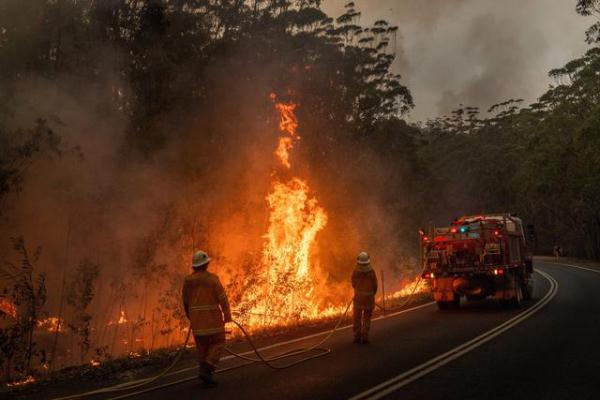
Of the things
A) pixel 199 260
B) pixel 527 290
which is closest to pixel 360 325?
pixel 199 260

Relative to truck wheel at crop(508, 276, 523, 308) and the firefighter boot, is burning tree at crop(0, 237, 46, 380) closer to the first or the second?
the firefighter boot

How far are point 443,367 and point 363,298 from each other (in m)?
2.77

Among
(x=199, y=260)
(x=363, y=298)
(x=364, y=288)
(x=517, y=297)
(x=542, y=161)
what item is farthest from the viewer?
(x=542, y=161)

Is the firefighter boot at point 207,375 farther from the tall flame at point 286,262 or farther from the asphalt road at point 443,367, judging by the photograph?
the tall flame at point 286,262

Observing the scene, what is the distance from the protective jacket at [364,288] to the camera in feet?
33.8

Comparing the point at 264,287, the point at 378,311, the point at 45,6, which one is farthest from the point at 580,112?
the point at 45,6

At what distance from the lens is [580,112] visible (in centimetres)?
3422

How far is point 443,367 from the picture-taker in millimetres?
7777

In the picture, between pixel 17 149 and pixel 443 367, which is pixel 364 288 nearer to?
pixel 443 367

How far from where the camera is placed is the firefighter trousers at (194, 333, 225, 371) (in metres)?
7.03

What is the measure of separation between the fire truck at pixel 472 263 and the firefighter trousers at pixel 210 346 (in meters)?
9.34

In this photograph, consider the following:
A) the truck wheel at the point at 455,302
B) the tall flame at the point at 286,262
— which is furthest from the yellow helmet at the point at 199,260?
the truck wheel at the point at 455,302

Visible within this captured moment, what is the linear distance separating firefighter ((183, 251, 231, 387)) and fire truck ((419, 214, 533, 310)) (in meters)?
9.35

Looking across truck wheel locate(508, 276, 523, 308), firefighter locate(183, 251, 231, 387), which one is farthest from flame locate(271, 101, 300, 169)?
firefighter locate(183, 251, 231, 387)
